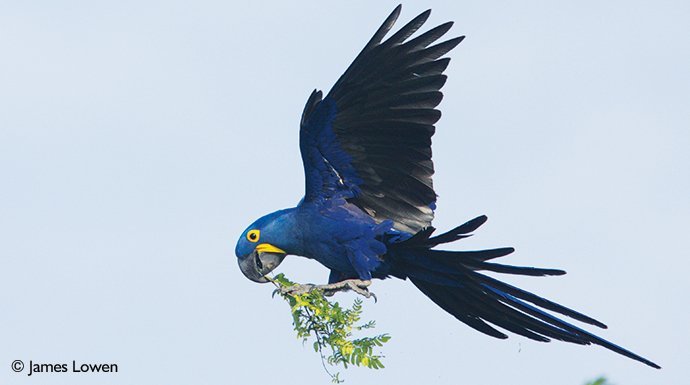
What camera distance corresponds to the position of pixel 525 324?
16.4 feet

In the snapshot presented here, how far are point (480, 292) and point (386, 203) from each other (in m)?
1.12

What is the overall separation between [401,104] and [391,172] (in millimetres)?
594

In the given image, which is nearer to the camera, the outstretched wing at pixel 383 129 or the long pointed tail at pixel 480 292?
the long pointed tail at pixel 480 292

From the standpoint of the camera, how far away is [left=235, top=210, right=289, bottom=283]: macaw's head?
18.3ft

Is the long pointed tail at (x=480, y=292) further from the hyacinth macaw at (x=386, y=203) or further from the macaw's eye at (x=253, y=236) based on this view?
the macaw's eye at (x=253, y=236)

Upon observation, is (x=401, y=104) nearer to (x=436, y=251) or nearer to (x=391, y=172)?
(x=391, y=172)

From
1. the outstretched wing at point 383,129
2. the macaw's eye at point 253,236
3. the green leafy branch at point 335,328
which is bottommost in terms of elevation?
the green leafy branch at point 335,328

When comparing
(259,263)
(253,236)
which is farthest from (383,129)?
(259,263)

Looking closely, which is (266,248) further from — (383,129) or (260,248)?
(383,129)

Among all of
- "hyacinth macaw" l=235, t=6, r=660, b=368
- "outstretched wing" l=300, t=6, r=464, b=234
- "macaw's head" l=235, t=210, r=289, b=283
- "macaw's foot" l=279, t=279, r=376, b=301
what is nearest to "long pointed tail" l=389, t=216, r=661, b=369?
"hyacinth macaw" l=235, t=6, r=660, b=368

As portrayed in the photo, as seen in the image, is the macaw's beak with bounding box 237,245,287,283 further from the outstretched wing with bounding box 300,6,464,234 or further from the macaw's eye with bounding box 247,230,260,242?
the outstretched wing with bounding box 300,6,464,234

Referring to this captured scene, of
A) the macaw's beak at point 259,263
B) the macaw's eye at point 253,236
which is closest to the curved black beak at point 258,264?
the macaw's beak at point 259,263

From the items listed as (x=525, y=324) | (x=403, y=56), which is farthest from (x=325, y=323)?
(x=403, y=56)

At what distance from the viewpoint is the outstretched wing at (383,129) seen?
16.7ft
